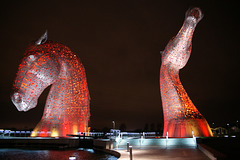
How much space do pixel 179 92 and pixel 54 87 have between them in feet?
32.6

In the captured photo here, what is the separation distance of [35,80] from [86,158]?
6734mm

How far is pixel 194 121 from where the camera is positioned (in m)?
16.2

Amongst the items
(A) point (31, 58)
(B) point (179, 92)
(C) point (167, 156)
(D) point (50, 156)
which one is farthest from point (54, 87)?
(C) point (167, 156)

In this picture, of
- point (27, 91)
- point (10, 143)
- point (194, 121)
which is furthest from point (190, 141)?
point (10, 143)

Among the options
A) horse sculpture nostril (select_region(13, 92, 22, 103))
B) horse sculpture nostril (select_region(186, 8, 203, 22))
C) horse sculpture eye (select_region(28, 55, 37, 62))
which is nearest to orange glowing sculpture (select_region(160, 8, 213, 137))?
horse sculpture nostril (select_region(186, 8, 203, 22))

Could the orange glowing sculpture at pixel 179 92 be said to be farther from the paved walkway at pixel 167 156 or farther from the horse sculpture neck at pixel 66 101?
the horse sculpture neck at pixel 66 101

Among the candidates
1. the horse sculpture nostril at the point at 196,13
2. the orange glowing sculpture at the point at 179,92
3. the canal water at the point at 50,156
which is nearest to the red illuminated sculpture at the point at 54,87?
the canal water at the point at 50,156

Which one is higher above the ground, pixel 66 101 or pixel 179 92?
pixel 179 92

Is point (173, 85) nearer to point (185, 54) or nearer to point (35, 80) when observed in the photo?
point (185, 54)

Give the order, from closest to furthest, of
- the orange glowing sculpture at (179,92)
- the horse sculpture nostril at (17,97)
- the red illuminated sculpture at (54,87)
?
the horse sculpture nostril at (17,97), the red illuminated sculpture at (54,87), the orange glowing sculpture at (179,92)

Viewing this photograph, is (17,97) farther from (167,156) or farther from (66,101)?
(167,156)

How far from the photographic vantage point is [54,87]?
1738 centimetres

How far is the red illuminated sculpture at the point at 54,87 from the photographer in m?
14.5

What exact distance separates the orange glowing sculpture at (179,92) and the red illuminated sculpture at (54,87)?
22.2ft
